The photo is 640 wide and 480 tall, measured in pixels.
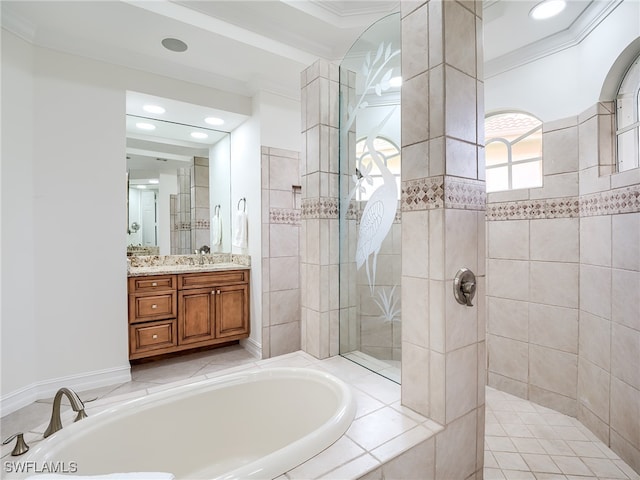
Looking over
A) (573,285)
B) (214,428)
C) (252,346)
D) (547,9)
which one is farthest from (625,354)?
(252,346)

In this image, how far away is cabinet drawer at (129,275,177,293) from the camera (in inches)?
106

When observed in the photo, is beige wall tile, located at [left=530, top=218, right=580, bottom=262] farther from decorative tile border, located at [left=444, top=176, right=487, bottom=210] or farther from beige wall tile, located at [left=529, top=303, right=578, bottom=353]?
decorative tile border, located at [left=444, top=176, right=487, bottom=210]

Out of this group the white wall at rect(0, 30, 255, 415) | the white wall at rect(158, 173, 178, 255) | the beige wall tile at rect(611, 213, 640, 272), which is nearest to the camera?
the beige wall tile at rect(611, 213, 640, 272)

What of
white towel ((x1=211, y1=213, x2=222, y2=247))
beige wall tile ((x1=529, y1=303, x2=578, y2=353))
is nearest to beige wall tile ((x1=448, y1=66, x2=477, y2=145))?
beige wall tile ((x1=529, y1=303, x2=578, y2=353))

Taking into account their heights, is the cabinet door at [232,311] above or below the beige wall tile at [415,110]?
below

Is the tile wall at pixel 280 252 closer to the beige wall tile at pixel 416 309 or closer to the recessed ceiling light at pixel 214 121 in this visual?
the recessed ceiling light at pixel 214 121

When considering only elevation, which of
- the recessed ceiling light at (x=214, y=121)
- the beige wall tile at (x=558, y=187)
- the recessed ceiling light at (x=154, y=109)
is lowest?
the beige wall tile at (x=558, y=187)

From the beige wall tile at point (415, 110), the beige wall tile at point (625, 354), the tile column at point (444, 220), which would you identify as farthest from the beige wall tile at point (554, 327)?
the beige wall tile at point (415, 110)

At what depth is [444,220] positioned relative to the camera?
4.23 feet

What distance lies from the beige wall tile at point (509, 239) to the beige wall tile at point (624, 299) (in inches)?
22.0

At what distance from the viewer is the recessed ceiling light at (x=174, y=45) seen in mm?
2418

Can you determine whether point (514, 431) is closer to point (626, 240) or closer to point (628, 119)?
point (626, 240)

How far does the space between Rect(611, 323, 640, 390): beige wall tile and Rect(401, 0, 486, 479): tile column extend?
0.92m

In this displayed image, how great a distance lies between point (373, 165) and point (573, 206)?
1447 mm
